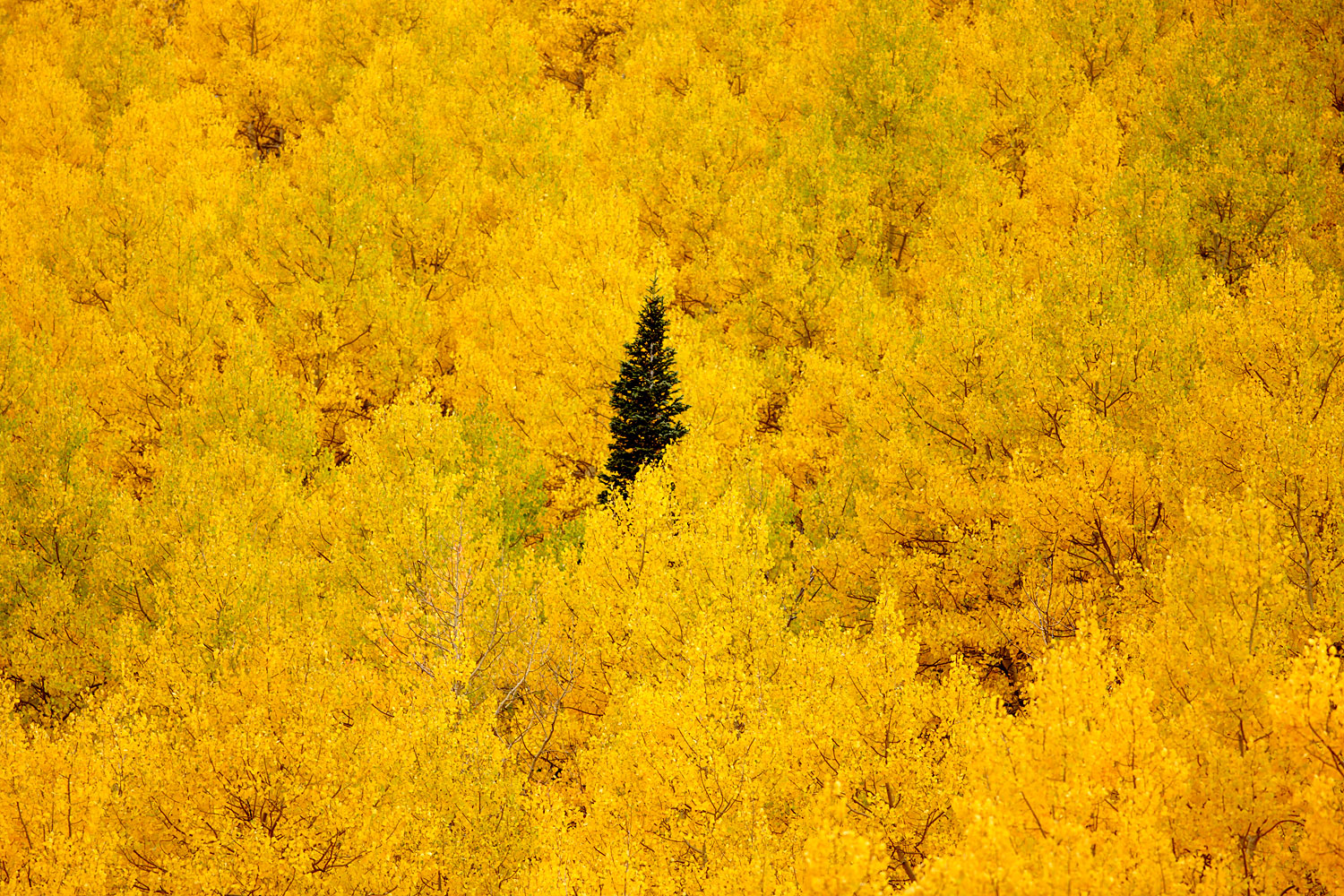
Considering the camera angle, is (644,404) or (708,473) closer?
(708,473)

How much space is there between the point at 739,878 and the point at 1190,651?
7855 mm

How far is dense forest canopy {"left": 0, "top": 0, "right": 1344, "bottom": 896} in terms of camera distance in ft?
63.6

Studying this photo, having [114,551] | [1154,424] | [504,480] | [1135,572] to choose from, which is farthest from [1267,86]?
[114,551]

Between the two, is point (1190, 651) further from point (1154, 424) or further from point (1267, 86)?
point (1267, 86)

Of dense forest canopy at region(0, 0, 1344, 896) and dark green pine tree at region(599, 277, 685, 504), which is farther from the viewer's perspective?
dark green pine tree at region(599, 277, 685, 504)

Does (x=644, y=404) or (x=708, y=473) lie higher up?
(x=644, y=404)

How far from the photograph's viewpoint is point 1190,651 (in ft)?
59.3

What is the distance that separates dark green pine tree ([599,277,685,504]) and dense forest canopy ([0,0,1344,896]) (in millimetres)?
1043

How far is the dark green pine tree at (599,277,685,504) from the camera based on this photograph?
33250 mm

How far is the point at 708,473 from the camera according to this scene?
104 ft

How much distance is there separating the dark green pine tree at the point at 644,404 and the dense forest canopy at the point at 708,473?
1.04 meters

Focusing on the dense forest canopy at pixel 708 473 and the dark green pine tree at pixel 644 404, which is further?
the dark green pine tree at pixel 644 404

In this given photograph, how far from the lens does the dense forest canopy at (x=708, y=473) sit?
19375 mm

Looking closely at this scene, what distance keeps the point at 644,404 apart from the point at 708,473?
3.01m
